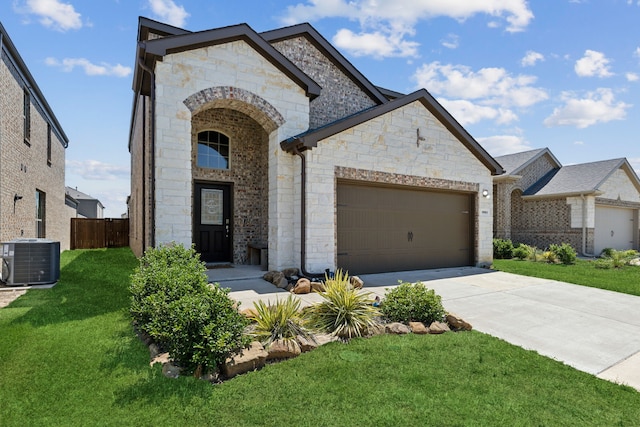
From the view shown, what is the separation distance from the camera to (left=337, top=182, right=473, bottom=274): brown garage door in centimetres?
887

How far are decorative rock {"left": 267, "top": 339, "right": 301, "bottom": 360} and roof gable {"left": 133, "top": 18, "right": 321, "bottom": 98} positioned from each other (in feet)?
20.4

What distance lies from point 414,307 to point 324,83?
8541mm

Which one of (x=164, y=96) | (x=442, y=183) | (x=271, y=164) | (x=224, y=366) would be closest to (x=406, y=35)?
(x=442, y=183)

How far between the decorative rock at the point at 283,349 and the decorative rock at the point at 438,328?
1964 millimetres

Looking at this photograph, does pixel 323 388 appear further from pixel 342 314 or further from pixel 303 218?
pixel 303 218

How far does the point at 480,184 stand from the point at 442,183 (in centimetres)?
179

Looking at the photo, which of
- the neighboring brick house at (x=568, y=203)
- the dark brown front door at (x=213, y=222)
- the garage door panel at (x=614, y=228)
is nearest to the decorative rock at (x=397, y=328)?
the dark brown front door at (x=213, y=222)

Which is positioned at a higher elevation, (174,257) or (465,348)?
(174,257)

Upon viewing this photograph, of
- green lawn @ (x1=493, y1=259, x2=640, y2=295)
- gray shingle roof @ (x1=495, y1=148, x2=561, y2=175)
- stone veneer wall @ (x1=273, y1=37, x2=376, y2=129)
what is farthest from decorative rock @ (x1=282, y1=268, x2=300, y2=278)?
gray shingle roof @ (x1=495, y1=148, x2=561, y2=175)

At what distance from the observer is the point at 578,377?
3506mm

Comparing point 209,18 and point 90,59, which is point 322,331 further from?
point 209,18

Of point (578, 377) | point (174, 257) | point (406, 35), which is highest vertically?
point (406, 35)

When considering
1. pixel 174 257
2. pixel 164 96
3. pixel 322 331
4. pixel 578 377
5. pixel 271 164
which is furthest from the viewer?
pixel 271 164

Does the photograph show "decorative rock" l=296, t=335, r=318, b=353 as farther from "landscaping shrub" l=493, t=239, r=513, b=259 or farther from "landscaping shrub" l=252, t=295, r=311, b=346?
"landscaping shrub" l=493, t=239, r=513, b=259
